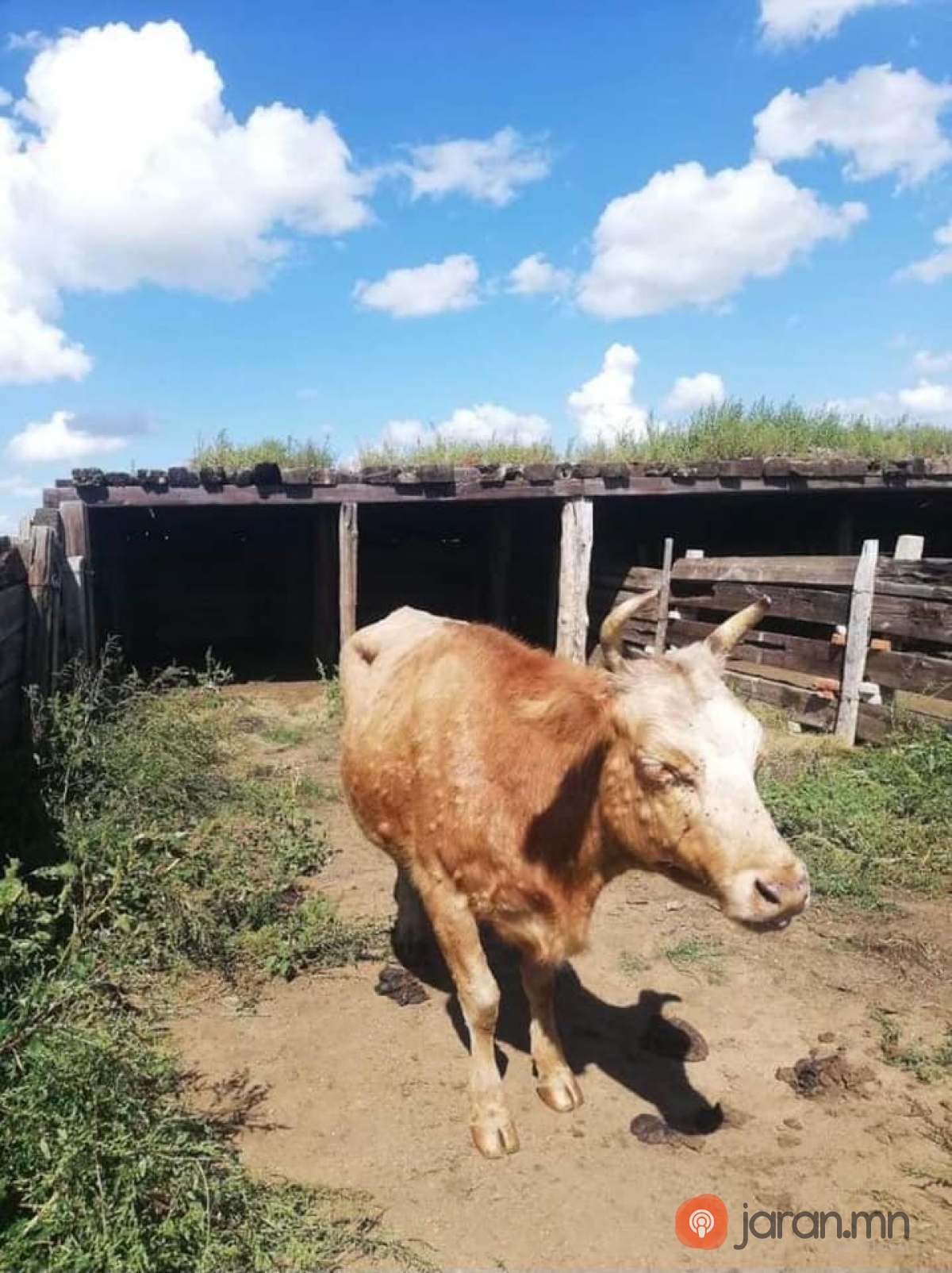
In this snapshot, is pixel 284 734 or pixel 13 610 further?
pixel 284 734

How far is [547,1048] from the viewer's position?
3850 millimetres

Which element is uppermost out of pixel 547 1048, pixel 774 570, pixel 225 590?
pixel 774 570

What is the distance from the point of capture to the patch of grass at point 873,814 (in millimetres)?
5875

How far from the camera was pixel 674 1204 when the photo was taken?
3.17 metres

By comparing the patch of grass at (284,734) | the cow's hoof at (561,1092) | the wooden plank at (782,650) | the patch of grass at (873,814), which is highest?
the wooden plank at (782,650)

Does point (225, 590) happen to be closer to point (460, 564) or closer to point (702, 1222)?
point (460, 564)

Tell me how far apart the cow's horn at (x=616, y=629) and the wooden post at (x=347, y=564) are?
7910 millimetres

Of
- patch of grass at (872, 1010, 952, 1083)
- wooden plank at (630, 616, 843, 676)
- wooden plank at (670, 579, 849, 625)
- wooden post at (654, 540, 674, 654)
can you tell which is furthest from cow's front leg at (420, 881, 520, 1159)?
wooden post at (654, 540, 674, 654)

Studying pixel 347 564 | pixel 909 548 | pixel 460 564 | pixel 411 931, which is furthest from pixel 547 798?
pixel 460 564

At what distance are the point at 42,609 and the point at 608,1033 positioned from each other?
18.4ft

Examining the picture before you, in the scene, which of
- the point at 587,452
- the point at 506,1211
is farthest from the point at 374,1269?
the point at 587,452

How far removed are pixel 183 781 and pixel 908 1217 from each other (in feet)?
18.8
